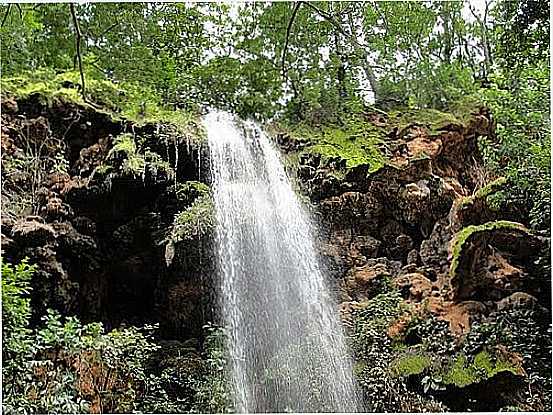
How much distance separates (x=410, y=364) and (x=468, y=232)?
0.74 meters

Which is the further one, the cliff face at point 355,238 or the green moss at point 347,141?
the green moss at point 347,141

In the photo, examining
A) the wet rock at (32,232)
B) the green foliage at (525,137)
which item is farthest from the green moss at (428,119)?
the wet rock at (32,232)

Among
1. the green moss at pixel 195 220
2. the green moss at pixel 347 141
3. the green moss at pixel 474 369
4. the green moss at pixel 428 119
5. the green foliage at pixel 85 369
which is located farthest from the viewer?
the green moss at pixel 428 119

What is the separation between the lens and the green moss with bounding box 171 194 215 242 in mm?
3393

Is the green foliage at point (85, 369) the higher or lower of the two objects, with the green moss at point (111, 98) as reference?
lower

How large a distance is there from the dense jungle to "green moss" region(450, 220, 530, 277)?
0.01m

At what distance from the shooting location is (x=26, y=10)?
3098 millimetres

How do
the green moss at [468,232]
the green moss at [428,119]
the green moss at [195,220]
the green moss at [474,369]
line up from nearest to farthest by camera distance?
the green moss at [474,369] < the green moss at [468,232] < the green moss at [195,220] < the green moss at [428,119]

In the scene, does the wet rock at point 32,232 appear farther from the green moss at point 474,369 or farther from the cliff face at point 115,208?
the green moss at point 474,369

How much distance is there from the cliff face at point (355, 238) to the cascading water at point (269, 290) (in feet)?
0.31

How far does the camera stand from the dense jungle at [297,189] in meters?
3.04

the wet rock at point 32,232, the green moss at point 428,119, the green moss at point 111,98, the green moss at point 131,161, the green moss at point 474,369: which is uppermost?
the green moss at point 111,98

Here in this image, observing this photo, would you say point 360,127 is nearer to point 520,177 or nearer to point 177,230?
point 520,177

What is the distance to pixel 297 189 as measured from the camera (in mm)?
3619
